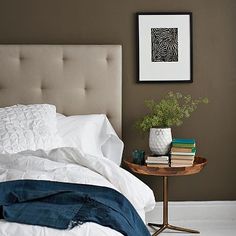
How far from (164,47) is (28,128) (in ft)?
4.63

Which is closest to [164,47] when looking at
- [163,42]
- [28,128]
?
[163,42]

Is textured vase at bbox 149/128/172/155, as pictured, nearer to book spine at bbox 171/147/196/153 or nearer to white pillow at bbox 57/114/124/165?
book spine at bbox 171/147/196/153

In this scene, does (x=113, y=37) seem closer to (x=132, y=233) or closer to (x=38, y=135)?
(x=38, y=135)

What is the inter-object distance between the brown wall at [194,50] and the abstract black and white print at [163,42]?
161mm

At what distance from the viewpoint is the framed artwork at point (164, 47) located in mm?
4184

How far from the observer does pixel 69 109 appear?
13.4ft

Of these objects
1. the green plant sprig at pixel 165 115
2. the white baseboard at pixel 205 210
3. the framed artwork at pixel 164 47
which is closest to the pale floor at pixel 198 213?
the white baseboard at pixel 205 210

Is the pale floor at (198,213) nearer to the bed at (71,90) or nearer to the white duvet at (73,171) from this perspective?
the bed at (71,90)

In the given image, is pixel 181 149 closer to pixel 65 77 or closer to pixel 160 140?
pixel 160 140

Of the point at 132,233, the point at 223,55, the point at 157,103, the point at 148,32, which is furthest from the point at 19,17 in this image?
the point at 132,233

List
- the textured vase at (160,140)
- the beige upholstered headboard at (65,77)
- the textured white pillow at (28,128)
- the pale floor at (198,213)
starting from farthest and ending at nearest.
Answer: the pale floor at (198,213) → the beige upholstered headboard at (65,77) → the textured vase at (160,140) → the textured white pillow at (28,128)

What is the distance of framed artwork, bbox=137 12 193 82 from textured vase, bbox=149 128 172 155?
0.53 metres

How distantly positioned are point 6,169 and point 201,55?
2.20 metres

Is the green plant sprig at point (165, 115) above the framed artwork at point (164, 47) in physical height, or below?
below
